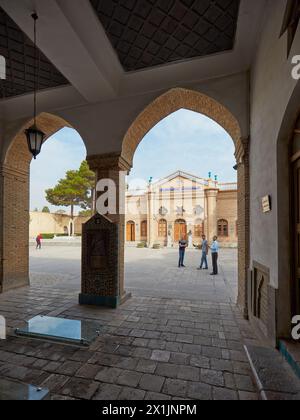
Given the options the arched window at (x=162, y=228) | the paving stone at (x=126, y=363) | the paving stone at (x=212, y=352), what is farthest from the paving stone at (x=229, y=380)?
the arched window at (x=162, y=228)

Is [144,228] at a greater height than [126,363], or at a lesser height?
greater

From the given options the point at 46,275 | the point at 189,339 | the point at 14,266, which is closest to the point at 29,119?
the point at 14,266

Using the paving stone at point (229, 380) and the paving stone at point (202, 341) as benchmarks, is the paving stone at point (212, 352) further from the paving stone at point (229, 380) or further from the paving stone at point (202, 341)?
the paving stone at point (229, 380)

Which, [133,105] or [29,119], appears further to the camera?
[29,119]

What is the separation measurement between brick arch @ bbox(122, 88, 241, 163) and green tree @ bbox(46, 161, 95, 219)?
2666cm

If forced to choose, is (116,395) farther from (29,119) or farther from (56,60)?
(29,119)

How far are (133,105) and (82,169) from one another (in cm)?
2842

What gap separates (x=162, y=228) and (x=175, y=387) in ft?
66.9

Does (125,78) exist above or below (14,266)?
above

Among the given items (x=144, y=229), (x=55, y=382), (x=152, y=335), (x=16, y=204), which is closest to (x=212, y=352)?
(x=152, y=335)

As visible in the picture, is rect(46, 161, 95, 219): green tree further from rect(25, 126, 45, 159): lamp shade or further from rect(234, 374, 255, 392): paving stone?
rect(234, 374, 255, 392): paving stone

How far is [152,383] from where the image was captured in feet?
7.54

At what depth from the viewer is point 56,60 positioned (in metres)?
3.91

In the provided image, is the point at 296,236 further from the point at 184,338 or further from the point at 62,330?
the point at 62,330
